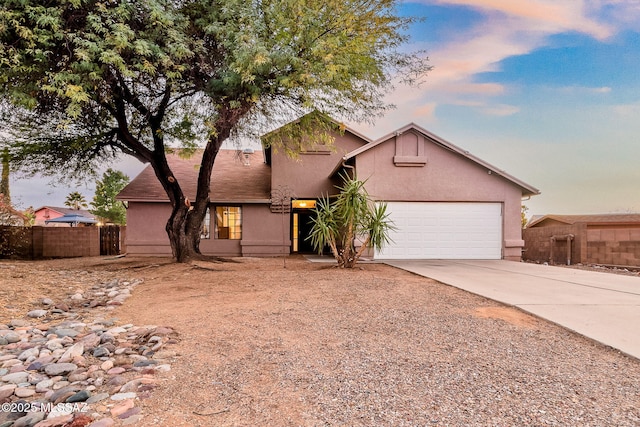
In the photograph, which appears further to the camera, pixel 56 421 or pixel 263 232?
pixel 263 232

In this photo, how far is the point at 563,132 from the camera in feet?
46.5

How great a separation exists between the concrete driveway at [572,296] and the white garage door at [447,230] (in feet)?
10.9

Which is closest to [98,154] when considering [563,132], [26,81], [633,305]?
[26,81]

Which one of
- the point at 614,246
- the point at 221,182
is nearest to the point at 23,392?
the point at 221,182

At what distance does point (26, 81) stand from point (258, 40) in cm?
502

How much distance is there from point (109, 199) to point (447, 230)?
25.3m

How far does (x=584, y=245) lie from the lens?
12.2 m

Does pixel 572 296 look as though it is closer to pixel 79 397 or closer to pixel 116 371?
pixel 116 371

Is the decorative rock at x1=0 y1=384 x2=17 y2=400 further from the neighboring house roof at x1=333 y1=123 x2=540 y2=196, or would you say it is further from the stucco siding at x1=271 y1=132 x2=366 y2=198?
the stucco siding at x1=271 y1=132 x2=366 y2=198

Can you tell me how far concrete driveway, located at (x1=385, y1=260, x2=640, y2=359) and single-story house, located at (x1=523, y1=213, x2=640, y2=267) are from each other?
3877 mm

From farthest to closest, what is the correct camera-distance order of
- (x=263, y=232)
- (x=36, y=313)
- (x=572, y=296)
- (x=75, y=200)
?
(x=75, y=200) → (x=263, y=232) → (x=572, y=296) → (x=36, y=313)

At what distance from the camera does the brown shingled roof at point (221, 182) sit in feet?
48.6

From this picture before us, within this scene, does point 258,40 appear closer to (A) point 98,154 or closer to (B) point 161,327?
(B) point 161,327

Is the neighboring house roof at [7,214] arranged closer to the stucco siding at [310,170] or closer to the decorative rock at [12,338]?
the stucco siding at [310,170]
